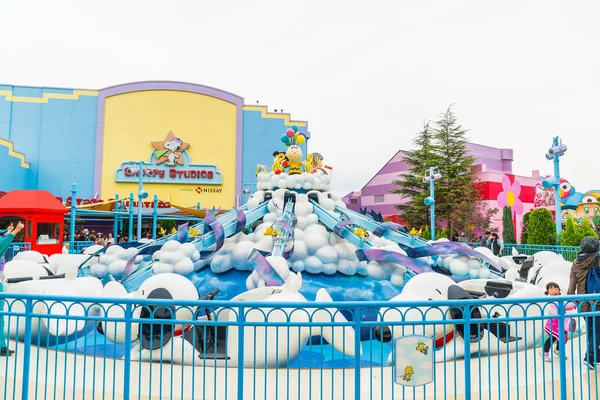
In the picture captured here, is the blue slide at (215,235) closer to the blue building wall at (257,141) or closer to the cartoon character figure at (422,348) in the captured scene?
the cartoon character figure at (422,348)

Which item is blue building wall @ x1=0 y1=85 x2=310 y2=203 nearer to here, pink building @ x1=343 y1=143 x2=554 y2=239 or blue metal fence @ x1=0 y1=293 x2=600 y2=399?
pink building @ x1=343 y1=143 x2=554 y2=239

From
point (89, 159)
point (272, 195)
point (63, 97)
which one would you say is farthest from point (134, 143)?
point (272, 195)

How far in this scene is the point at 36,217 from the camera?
17.9 m

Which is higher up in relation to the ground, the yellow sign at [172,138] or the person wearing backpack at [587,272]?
the yellow sign at [172,138]

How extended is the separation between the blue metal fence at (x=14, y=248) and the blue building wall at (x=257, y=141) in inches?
715

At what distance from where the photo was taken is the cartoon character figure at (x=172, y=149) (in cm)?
3306

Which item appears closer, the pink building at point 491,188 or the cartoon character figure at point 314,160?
the cartoon character figure at point 314,160

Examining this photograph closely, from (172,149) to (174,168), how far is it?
1.30 metres

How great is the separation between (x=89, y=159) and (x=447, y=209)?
80.0 ft

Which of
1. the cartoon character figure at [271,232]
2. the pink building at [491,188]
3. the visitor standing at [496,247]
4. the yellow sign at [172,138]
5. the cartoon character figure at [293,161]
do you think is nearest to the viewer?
the cartoon character figure at [271,232]

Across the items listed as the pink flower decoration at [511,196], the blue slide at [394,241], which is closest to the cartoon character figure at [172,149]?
the pink flower decoration at [511,196]

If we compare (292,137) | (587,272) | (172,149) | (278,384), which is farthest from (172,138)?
(587,272)

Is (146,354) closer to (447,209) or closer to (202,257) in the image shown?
(202,257)

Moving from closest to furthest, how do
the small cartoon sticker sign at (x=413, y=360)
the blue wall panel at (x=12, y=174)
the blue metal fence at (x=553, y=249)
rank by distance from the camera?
the small cartoon sticker sign at (x=413, y=360)
the blue metal fence at (x=553, y=249)
the blue wall panel at (x=12, y=174)
